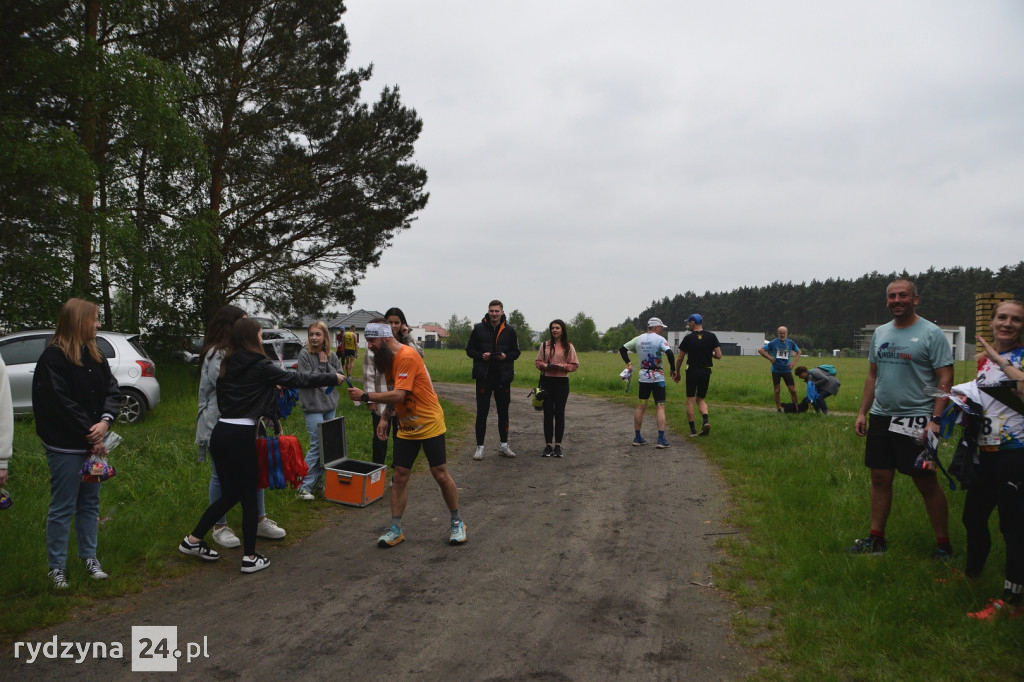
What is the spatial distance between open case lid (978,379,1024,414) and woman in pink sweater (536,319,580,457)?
5.92 m

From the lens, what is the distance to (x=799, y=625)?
3820mm

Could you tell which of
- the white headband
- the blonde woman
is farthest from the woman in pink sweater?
the white headband

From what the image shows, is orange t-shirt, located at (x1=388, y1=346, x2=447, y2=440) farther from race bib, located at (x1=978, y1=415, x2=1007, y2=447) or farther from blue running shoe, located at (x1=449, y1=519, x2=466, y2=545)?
race bib, located at (x1=978, y1=415, x2=1007, y2=447)

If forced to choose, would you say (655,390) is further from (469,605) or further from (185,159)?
(185,159)

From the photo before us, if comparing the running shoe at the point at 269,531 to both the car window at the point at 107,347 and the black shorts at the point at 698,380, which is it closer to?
the car window at the point at 107,347

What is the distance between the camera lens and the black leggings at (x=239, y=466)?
4.75 metres

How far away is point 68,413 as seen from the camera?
4.36 metres

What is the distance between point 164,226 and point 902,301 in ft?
47.6

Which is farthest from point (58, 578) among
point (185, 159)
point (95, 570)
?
point (185, 159)

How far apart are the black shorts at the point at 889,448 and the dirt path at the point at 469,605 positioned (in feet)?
4.79

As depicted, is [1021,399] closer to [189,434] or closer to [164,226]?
[189,434]

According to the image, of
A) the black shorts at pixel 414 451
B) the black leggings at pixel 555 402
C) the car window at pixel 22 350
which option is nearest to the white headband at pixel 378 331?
the black shorts at pixel 414 451

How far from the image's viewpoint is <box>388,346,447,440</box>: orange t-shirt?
17.6ft

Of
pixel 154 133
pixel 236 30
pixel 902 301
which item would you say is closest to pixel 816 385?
pixel 902 301
